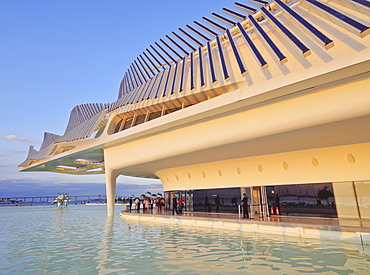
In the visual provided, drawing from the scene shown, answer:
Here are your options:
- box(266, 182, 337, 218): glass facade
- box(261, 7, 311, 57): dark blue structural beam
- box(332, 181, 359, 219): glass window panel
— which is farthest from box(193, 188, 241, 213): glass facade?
box(261, 7, 311, 57): dark blue structural beam

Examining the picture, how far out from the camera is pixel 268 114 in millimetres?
11516

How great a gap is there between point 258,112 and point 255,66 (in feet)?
7.51

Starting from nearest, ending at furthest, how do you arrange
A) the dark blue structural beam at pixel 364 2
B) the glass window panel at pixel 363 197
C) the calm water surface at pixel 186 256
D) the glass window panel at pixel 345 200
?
the calm water surface at pixel 186 256 < the dark blue structural beam at pixel 364 2 < the glass window panel at pixel 363 197 < the glass window panel at pixel 345 200

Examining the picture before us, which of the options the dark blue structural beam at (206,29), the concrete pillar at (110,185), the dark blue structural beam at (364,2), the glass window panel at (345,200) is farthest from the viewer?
the concrete pillar at (110,185)

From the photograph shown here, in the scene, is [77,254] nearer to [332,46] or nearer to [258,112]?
[258,112]

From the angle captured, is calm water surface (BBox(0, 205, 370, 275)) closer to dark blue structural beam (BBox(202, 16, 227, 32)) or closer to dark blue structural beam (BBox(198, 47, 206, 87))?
dark blue structural beam (BBox(198, 47, 206, 87))

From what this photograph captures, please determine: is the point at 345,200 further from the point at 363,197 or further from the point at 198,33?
the point at 198,33

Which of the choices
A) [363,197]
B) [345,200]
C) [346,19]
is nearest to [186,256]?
[363,197]

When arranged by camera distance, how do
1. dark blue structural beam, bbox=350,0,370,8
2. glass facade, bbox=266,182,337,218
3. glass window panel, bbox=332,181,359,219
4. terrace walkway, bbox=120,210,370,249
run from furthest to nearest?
1. glass facade, bbox=266,182,337,218
2. glass window panel, bbox=332,181,359,219
3. dark blue structural beam, bbox=350,0,370,8
4. terrace walkway, bbox=120,210,370,249

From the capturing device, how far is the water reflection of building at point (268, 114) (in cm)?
955

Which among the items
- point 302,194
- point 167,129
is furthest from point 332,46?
point 167,129

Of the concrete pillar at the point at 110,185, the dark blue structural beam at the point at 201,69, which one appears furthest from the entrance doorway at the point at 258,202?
the concrete pillar at the point at 110,185

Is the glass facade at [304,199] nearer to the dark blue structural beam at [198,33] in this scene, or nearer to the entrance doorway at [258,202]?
the entrance doorway at [258,202]

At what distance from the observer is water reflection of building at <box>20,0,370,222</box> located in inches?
376
